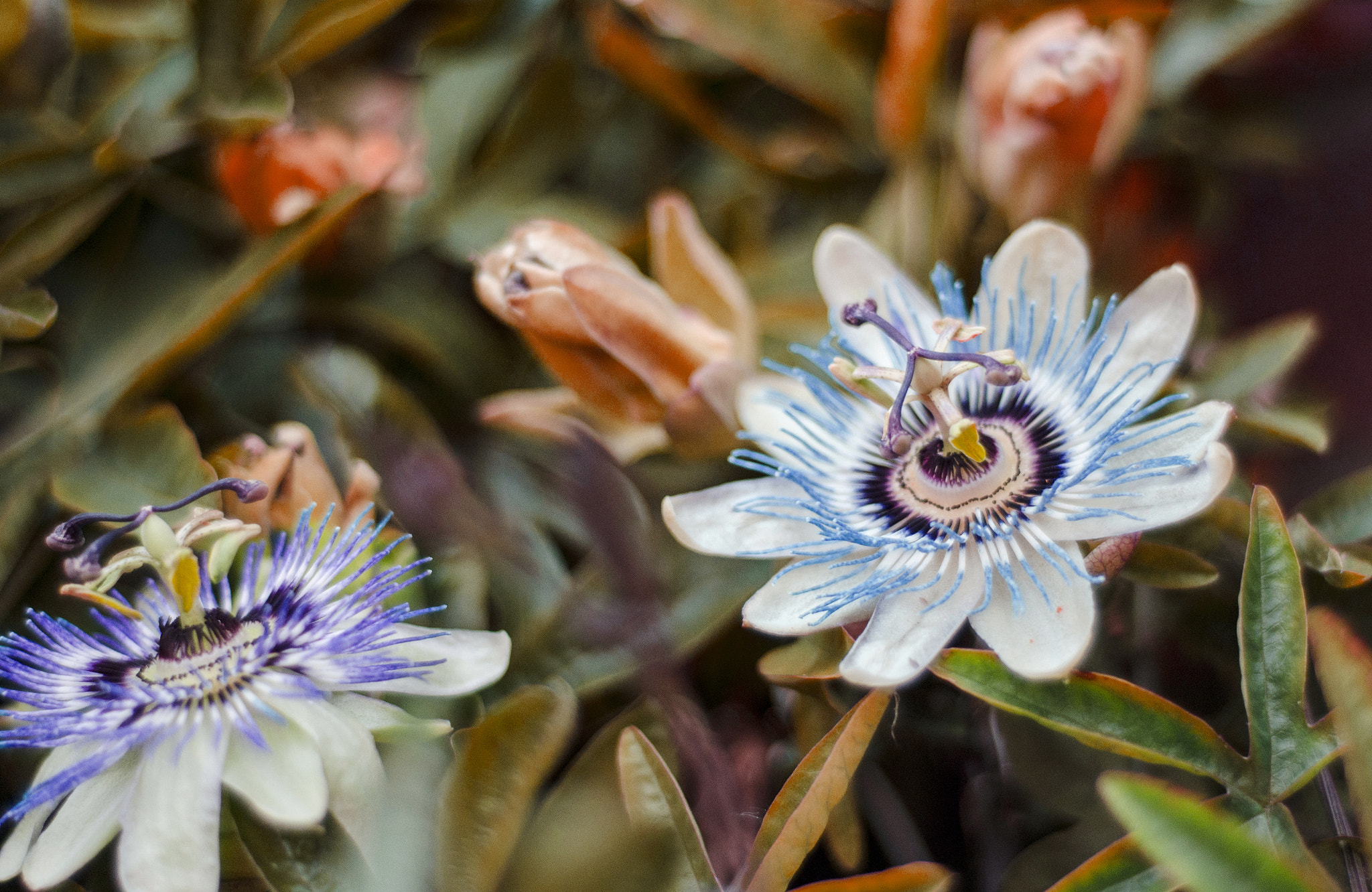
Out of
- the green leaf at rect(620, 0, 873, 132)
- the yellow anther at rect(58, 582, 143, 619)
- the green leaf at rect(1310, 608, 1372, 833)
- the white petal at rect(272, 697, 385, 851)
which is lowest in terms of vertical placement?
the white petal at rect(272, 697, 385, 851)

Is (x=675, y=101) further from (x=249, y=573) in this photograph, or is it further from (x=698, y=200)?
(x=249, y=573)

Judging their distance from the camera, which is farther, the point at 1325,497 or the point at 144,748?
the point at 1325,497

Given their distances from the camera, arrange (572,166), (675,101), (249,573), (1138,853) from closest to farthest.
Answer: (1138,853) → (249,573) → (675,101) → (572,166)

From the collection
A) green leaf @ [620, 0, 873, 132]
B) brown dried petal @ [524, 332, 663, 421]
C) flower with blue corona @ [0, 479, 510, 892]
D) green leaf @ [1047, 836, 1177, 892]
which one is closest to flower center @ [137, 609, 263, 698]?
flower with blue corona @ [0, 479, 510, 892]

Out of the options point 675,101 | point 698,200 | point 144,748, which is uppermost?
point 675,101

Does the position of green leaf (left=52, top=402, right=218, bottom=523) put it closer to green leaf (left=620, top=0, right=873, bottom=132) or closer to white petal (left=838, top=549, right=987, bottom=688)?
white petal (left=838, top=549, right=987, bottom=688)

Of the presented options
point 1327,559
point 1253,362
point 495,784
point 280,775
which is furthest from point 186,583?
point 1253,362

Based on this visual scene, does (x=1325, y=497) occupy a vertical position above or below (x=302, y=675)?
above

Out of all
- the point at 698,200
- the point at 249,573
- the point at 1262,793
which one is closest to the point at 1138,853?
the point at 1262,793
